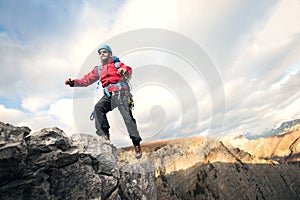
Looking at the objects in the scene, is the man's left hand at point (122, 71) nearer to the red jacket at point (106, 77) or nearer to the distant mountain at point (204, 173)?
the red jacket at point (106, 77)

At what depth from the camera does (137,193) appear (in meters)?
9.94

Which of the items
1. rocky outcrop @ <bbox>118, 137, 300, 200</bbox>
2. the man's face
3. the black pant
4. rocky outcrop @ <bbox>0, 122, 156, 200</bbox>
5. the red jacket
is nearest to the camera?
rocky outcrop @ <bbox>0, 122, 156, 200</bbox>

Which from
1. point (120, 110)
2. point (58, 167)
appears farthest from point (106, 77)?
point (58, 167)

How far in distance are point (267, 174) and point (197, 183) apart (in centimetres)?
2347

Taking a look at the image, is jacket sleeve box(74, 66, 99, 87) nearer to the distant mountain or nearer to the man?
the man

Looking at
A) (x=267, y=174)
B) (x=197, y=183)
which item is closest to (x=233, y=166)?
(x=197, y=183)

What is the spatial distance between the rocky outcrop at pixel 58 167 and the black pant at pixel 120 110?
3.57ft

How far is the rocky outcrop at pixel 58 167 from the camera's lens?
6242 millimetres

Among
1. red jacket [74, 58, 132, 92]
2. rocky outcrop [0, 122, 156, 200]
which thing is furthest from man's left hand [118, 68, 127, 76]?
rocky outcrop [0, 122, 156, 200]

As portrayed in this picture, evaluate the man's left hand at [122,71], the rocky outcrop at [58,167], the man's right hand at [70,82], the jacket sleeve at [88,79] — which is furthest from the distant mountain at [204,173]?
the man's left hand at [122,71]

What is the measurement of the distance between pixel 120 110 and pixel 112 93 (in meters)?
0.81

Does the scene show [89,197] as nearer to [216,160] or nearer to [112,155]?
[112,155]

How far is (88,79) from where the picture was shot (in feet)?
30.1

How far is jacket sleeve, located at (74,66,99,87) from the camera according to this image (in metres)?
9.05
